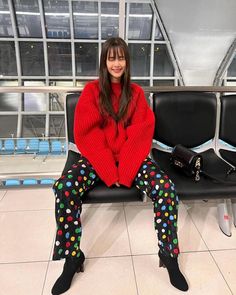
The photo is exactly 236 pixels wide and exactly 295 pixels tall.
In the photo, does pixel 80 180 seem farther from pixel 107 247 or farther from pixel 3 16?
pixel 3 16

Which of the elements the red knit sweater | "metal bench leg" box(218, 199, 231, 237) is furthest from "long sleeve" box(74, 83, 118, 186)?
"metal bench leg" box(218, 199, 231, 237)

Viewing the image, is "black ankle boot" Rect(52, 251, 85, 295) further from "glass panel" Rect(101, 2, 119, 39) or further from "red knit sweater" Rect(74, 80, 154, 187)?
"glass panel" Rect(101, 2, 119, 39)

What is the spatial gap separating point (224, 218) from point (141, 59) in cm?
739

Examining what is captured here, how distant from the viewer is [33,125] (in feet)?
29.1

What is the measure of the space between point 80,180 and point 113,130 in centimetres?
40

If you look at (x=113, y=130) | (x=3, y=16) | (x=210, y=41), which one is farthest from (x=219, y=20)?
(x=113, y=130)

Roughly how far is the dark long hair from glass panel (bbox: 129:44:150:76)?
268 inches

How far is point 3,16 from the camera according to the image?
7434 mm

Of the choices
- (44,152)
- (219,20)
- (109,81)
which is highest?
(219,20)

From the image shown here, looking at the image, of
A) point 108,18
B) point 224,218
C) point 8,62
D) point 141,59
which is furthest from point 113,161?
point 8,62

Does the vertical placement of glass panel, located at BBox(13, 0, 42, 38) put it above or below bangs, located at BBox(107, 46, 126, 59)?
above

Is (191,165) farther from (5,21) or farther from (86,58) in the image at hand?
(5,21)

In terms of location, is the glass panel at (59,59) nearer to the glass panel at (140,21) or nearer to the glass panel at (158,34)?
the glass panel at (140,21)

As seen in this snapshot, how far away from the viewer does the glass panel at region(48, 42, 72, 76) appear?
800cm
